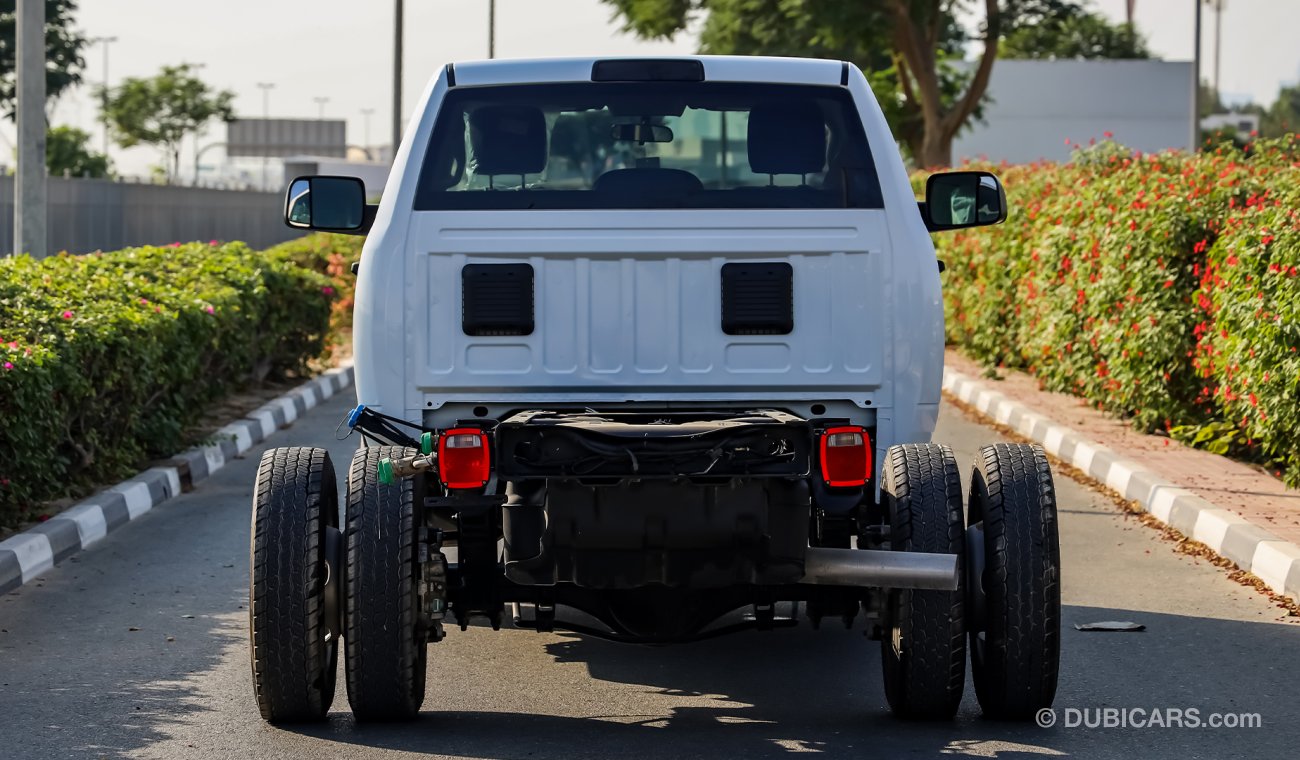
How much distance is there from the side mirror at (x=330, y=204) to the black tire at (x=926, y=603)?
6.77ft

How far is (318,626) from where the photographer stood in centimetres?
558

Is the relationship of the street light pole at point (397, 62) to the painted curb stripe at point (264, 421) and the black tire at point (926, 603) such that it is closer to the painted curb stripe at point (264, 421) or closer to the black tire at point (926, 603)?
the painted curb stripe at point (264, 421)

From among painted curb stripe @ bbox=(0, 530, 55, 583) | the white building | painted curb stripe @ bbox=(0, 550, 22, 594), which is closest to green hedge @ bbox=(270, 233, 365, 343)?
painted curb stripe @ bbox=(0, 530, 55, 583)

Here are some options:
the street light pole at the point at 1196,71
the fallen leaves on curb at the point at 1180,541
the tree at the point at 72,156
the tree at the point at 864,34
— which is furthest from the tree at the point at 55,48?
the fallen leaves on curb at the point at 1180,541

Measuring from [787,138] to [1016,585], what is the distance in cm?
168

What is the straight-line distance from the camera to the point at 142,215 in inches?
1458

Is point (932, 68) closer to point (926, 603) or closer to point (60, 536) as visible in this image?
point (60, 536)

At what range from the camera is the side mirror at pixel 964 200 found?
6.63 m

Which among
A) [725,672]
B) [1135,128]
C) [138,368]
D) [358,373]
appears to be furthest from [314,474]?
[1135,128]

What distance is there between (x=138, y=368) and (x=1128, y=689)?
6164 mm

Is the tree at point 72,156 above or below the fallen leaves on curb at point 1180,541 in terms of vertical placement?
above

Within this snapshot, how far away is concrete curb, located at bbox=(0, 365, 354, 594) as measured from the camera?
8.30 meters

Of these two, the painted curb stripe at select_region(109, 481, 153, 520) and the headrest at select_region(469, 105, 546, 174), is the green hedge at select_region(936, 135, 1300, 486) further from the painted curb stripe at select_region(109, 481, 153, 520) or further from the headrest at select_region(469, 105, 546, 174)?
the painted curb stripe at select_region(109, 481, 153, 520)

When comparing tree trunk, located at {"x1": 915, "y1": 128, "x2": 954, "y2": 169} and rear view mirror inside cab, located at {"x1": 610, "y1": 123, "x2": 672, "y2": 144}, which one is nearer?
rear view mirror inside cab, located at {"x1": 610, "y1": 123, "x2": 672, "y2": 144}
